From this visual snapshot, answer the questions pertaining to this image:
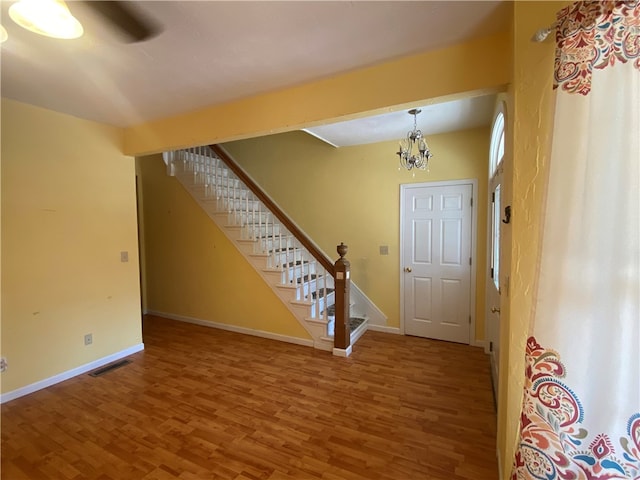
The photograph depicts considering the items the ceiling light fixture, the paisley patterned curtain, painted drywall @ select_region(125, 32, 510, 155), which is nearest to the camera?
the paisley patterned curtain

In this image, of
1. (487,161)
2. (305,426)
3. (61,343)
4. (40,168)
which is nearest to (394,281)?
(487,161)

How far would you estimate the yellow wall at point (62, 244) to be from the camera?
2434 mm

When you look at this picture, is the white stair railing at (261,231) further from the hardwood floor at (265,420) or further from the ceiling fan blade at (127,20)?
the ceiling fan blade at (127,20)

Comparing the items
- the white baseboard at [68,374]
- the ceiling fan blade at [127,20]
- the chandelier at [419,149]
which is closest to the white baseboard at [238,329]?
the white baseboard at [68,374]

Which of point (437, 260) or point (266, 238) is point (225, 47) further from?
point (437, 260)

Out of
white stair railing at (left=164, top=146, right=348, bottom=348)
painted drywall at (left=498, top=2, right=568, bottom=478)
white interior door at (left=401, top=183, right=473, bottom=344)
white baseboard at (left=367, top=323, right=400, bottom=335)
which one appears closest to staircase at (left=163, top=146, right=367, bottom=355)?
white stair railing at (left=164, top=146, right=348, bottom=348)

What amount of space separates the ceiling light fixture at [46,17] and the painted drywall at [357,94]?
4.22 ft

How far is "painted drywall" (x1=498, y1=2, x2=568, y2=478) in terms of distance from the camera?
4.16 ft

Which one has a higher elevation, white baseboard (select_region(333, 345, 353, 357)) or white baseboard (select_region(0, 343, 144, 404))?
white baseboard (select_region(333, 345, 353, 357))

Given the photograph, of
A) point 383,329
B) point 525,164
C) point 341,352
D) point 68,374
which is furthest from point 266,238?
point 525,164

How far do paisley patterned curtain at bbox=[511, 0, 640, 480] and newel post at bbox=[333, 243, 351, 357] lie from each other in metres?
2.13

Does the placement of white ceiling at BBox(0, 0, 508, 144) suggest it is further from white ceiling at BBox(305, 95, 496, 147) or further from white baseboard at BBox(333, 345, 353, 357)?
white baseboard at BBox(333, 345, 353, 357)

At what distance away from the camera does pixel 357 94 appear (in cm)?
201

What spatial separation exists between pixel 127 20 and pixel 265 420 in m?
2.63
